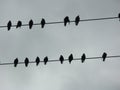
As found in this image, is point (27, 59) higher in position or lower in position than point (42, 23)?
lower

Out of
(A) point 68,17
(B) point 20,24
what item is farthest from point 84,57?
(B) point 20,24

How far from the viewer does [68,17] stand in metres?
34.7

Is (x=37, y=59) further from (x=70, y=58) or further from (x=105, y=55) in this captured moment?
(x=105, y=55)

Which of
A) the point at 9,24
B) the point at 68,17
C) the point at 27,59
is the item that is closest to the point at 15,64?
the point at 27,59

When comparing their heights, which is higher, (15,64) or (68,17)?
(68,17)

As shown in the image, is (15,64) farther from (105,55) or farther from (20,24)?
(105,55)

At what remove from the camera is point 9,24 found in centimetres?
3450

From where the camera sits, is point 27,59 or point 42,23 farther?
point 27,59

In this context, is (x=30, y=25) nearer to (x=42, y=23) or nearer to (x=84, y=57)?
(x=42, y=23)

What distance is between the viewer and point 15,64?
36.1m

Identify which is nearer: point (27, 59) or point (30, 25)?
point (30, 25)

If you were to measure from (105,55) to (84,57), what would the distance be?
5.31ft

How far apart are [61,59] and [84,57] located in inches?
69.4

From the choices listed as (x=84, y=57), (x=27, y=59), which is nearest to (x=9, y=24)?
(x=27, y=59)
